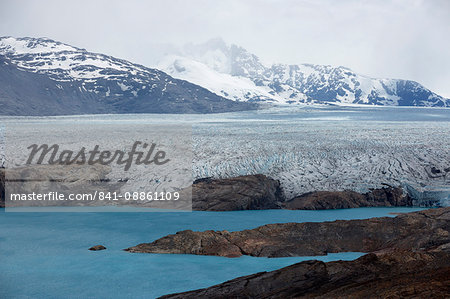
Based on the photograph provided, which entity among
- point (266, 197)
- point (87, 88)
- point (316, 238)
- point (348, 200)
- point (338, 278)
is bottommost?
point (348, 200)

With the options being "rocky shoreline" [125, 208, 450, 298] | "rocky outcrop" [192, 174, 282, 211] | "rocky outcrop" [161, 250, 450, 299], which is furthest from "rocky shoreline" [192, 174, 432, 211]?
A: "rocky outcrop" [161, 250, 450, 299]

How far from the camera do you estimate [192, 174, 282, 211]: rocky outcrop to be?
15.5 m

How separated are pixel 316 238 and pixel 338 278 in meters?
4.10

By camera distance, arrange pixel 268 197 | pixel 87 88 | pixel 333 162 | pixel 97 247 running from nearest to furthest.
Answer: pixel 97 247 < pixel 268 197 < pixel 333 162 < pixel 87 88

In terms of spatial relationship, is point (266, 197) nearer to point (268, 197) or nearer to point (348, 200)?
point (268, 197)

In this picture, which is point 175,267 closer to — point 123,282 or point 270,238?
point 123,282

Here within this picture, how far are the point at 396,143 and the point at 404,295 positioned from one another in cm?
1810

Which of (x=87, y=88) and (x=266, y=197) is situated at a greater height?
(x=87, y=88)

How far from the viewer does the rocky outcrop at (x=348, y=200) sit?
1566cm

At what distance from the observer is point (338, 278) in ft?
18.9

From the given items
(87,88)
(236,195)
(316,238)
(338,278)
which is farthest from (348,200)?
(87,88)

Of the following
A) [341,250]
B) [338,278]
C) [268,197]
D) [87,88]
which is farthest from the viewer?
[87,88]

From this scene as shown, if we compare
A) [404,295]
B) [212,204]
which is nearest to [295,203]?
[212,204]

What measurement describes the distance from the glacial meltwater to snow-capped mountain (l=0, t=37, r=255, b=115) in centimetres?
7186
